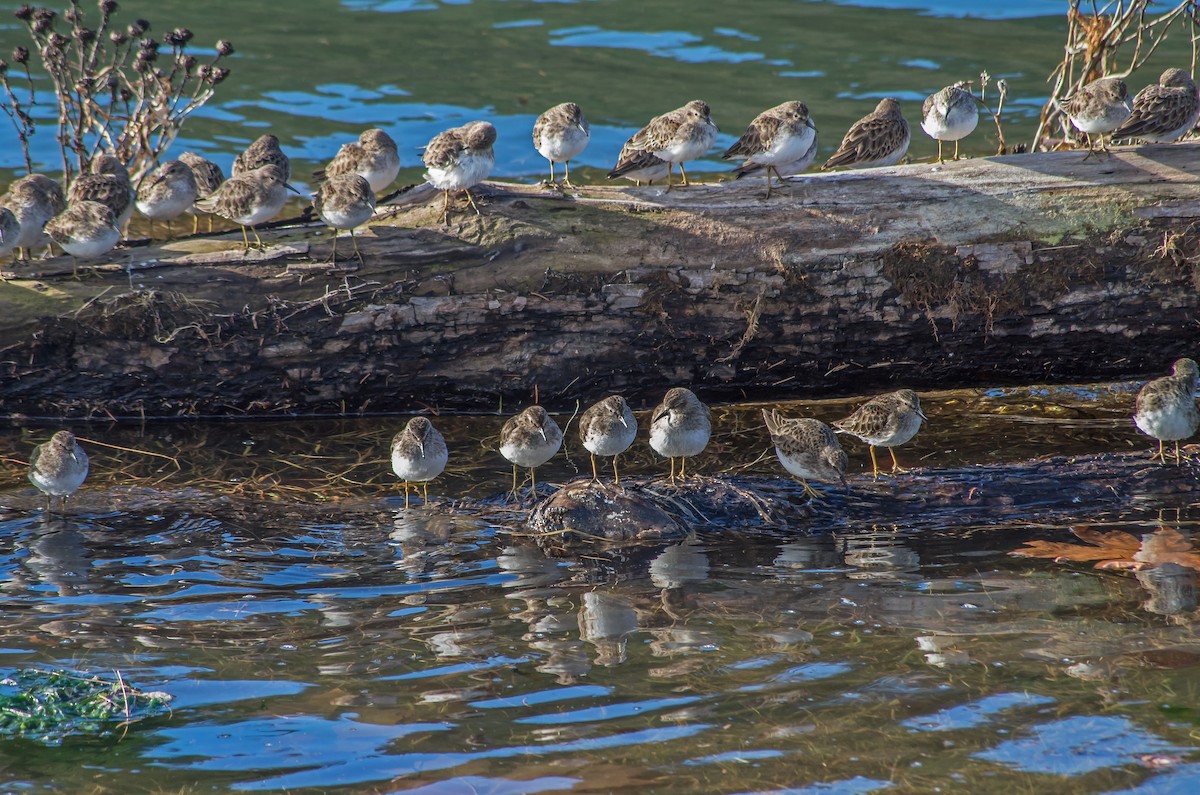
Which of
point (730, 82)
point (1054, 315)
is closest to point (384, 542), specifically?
point (1054, 315)

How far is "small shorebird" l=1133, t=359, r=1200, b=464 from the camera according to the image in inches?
337

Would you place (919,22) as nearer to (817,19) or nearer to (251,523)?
(817,19)

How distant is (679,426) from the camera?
881cm

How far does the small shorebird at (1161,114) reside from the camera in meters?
10.4

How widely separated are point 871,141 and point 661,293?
2.82m

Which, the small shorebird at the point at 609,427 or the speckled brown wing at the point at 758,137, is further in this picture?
the speckled brown wing at the point at 758,137

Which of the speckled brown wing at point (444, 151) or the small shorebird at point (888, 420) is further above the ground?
the speckled brown wing at point (444, 151)

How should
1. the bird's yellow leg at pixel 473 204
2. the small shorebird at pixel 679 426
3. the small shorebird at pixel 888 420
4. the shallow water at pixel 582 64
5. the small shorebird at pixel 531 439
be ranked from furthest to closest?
the shallow water at pixel 582 64
the bird's yellow leg at pixel 473 204
the small shorebird at pixel 888 420
the small shorebird at pixel 531 439
the small shorebird at pixel 679 426

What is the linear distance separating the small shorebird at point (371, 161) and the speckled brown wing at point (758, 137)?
3543 millimetres

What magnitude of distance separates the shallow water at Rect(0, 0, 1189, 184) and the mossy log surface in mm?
7942

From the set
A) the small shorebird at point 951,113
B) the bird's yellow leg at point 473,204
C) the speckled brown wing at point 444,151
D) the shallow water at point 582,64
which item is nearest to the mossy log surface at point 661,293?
the bird's yellow leg at point 473,204

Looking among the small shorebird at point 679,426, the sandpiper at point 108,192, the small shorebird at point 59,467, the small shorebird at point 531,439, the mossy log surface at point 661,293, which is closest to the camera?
the small shorebird at point 59,467

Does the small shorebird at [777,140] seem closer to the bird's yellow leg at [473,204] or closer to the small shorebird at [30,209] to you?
the bird's yellow leg at [473,204]

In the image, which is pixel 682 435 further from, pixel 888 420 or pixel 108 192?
pixel 108 192
